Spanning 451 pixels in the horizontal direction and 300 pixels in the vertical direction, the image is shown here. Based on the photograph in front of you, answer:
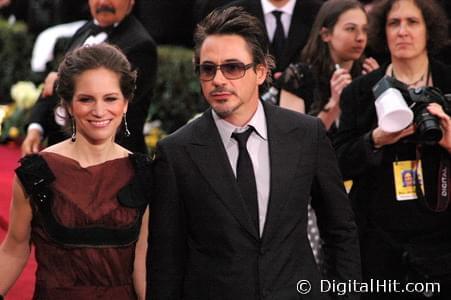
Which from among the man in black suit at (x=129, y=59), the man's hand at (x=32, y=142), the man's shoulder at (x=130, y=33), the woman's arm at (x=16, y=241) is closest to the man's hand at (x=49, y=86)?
the man in black suit at (x=129, y=59)

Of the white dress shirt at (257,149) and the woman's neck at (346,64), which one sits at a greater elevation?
the woman's neck at (346,64)

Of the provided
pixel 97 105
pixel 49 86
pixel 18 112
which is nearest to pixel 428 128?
pixel 97 105

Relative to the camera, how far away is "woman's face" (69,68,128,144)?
3938 millimetres

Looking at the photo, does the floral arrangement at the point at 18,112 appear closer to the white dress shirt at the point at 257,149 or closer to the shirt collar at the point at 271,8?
the shirt collar at the point at 271,8

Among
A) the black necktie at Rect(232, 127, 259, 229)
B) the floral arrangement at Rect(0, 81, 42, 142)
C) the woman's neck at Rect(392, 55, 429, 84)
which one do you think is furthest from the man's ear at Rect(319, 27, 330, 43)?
the floral arrangement at Rect(0, 81, 42, 142)

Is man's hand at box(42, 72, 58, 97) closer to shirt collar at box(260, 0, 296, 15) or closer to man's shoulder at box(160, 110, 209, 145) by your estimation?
shirt collar at box(260, 0, 296, 15)

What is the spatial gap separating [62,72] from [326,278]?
1201 mm

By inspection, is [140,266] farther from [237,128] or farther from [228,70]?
[228,70]

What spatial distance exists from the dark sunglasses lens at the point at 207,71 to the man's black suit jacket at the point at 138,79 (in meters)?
1.65

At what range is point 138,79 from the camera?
5.66 meters

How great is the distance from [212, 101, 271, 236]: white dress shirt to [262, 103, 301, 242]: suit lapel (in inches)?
1.1

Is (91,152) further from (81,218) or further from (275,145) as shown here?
(275,145)

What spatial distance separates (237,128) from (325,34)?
1960 mm

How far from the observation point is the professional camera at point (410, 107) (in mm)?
4551
